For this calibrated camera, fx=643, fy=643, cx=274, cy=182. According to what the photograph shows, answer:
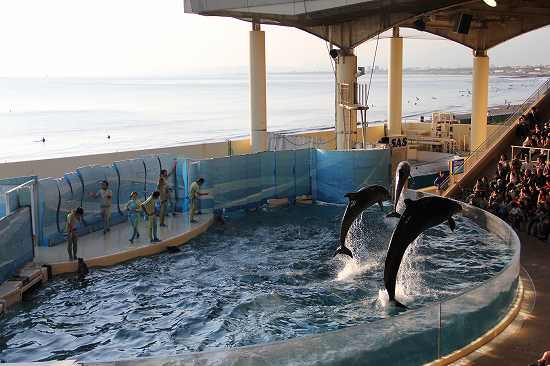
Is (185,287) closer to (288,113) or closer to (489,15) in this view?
(489,15)

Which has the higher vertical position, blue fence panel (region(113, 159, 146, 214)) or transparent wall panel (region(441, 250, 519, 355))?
blue fence panel (region(113, 159, 146, 214))

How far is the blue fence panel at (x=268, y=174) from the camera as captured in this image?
69.2ft

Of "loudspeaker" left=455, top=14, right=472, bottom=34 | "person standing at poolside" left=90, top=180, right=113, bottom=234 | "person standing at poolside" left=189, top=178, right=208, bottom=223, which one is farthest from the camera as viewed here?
"loudspeaker" left=455, top=14, right=472, bottom=34

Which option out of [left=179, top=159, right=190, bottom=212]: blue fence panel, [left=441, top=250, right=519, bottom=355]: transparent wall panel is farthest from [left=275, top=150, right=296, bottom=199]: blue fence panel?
[left=441, top=250, right=519, bottom=355]: transparent wall panel

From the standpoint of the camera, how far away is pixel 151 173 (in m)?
19.6

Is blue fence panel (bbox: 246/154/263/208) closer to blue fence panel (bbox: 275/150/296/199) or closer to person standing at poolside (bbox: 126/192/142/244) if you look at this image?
blue fence panel (bbox: 275/150/296/199)

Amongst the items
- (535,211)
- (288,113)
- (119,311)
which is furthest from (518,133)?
(288,113)

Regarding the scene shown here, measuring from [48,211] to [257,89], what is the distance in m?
14.0

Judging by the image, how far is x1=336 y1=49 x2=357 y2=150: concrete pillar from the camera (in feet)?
91.3

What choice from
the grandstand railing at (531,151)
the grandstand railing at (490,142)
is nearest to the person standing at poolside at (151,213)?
the grandstand railing at (490,142)

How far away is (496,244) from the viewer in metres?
13.7

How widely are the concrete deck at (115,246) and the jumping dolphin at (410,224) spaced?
267 inches

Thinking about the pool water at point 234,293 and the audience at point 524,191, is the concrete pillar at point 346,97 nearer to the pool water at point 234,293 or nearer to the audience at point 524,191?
the audience at point 524,191

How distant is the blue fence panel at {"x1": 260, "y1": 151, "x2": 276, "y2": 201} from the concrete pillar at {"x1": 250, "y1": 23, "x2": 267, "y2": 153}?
21.6 feet
